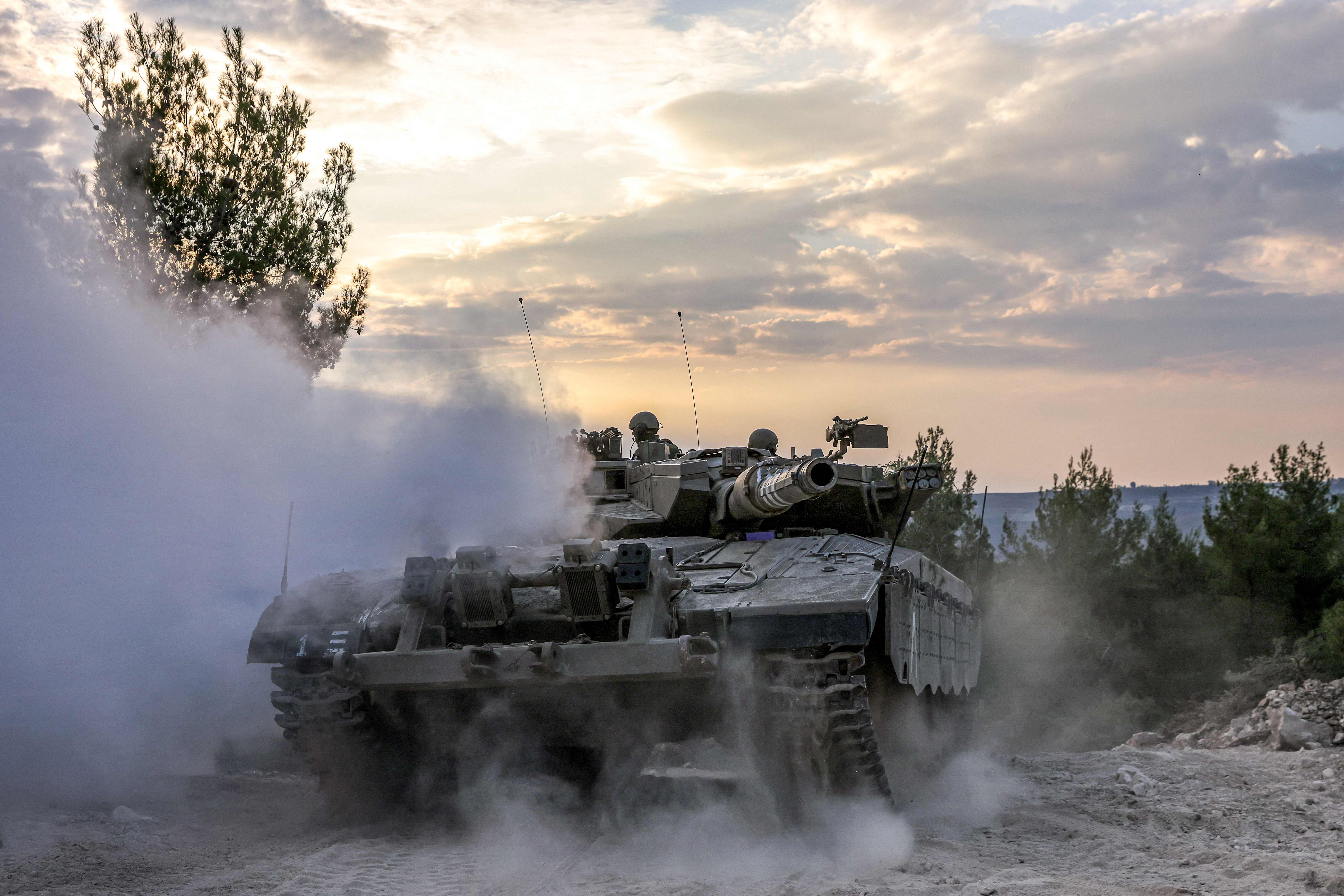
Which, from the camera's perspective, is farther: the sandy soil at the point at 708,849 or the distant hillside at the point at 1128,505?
the distant hillside at the point at 1128,505

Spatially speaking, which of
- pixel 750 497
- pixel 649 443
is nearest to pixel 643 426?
pixel 649 443

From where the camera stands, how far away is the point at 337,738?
875 centimetres

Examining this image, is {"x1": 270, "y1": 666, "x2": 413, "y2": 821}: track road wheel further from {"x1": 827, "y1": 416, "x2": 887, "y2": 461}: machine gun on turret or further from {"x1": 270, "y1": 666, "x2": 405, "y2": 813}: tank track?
{"x1": 827, "y1": 416, "x2": 887, "y2": 461}: machine gun on turret

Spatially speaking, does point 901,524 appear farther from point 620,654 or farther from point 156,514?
point 156,514

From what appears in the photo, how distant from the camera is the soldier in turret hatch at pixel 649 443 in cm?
1259

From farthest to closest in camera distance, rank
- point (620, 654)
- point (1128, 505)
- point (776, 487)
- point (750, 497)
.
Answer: point (1128, 505)
point (750, 497)
point (776, 487)
point (620, 654)

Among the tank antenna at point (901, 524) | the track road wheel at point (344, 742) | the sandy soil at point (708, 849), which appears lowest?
the sandy soil at point (708, 849)

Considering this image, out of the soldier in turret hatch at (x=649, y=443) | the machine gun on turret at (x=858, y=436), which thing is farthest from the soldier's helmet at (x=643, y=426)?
the machine gun on turret at (x=858, y=436)

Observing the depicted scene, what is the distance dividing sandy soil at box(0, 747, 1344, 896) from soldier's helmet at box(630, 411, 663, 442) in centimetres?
483

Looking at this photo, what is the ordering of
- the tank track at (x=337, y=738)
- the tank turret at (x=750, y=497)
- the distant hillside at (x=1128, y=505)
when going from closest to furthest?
the tank track at (x=337, y=738), the tank turret at (x=750, y=497), the distant hillside at (x=1128, y=505)

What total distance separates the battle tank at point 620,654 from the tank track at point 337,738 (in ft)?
0.05

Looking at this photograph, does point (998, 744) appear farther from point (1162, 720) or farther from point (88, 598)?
point (88, 598)

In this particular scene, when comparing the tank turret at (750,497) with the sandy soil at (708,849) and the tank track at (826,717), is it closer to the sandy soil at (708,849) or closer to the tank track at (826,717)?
the tank track at (826,717)

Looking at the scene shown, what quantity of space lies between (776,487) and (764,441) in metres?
4.08
